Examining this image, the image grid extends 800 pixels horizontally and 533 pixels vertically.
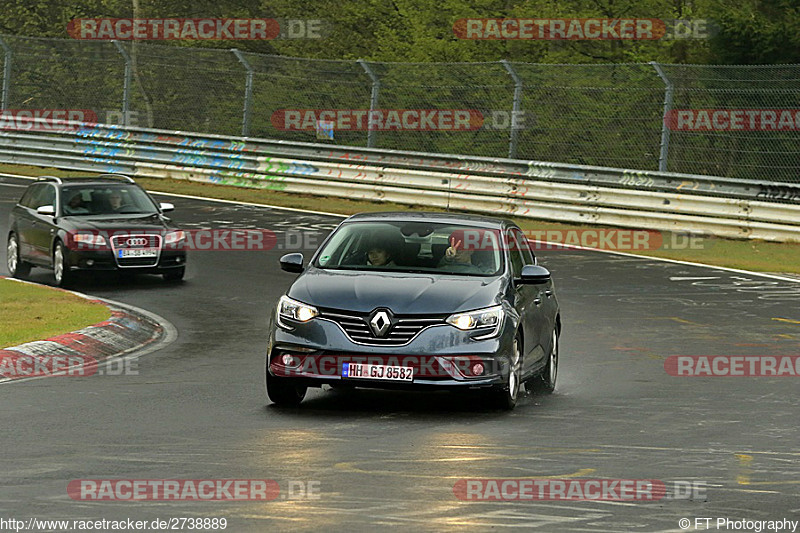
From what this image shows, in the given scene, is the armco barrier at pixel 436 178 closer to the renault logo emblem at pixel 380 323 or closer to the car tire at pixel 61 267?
the car tire at pixel 61 267

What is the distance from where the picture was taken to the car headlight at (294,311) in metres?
11.1

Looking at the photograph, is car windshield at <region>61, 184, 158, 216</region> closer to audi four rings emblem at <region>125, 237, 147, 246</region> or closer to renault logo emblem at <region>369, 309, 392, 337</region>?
audi four rings emblem at <region>125, 237, 147, 246</region>

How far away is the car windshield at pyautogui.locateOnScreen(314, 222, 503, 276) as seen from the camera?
12.0 metres

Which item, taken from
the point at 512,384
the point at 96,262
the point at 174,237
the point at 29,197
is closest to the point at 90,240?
the point at 96,262

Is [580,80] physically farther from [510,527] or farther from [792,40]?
[510,527]

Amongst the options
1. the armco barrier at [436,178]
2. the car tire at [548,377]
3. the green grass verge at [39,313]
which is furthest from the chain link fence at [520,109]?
the car tire at [548,377]

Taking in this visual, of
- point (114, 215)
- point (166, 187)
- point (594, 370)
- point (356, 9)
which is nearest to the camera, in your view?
point (594, 370)

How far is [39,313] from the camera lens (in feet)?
53.5

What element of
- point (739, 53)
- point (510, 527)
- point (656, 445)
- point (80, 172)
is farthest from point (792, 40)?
point (510, 527)

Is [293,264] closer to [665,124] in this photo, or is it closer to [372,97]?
[665,124]

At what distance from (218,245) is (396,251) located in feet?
41.9

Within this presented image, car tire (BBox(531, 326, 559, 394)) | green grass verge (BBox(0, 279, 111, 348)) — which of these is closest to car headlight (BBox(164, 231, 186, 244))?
green grass verge (BBox(0, 279, 111, 348))

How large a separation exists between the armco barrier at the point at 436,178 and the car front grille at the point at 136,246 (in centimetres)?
964

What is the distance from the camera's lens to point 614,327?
1638cm
